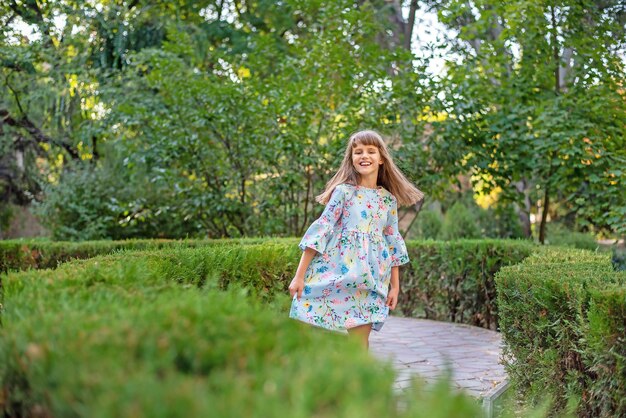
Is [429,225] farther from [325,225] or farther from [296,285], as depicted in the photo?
[296,285]

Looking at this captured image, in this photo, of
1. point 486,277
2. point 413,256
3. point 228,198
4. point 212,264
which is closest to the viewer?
point 212,264

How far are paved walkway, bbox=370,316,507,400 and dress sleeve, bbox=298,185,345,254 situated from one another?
1.08 meters

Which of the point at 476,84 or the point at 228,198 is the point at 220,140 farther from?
the point at 476,84

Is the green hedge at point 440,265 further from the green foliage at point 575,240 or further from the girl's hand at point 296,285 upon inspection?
the green foliage at point 575,240

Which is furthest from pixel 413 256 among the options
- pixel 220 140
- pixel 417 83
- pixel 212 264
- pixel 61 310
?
pixel 61 310

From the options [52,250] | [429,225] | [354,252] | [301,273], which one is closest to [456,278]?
[52,250]

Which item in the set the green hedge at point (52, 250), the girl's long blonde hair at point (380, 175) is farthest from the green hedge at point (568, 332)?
the green hedge at point (52, 250)

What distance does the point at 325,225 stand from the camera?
5.13m

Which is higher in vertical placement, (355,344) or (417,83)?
(417,83)

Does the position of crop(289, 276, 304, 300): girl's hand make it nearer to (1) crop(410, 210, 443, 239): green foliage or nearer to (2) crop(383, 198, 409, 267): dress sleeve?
(2) crop(383, 198, 409, 267): dress sleeve

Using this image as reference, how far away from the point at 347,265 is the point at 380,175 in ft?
2.55

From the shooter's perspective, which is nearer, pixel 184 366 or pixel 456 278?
pixel 184 366

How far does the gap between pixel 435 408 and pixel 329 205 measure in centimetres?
367

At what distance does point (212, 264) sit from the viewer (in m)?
5.68
